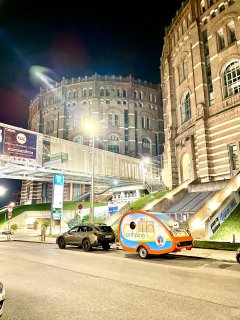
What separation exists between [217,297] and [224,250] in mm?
8245

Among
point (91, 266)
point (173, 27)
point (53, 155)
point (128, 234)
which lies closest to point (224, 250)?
point (128, 234)

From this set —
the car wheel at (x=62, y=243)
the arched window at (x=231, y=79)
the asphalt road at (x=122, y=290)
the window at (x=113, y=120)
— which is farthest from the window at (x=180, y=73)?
the asphalt road at (x=122, y=290)

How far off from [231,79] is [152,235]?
23.6 metres

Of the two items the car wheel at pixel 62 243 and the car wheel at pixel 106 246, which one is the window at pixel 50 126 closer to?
the car wheel at pixel 62 243

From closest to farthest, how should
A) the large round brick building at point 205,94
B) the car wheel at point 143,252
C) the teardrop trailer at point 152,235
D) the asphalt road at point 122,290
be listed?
the asphalt road at point 122,290
the teardrop trailer at point 152,235
the car wheel at point 143,252
the large round brick building at point 205,94

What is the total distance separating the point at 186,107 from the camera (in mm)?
35344

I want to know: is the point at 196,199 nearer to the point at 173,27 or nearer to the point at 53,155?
the point at 53,155

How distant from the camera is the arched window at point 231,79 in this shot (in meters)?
28.2

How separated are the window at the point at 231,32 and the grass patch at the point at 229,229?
21349 millimetres

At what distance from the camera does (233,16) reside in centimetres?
2922

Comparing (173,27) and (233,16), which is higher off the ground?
(173,27)

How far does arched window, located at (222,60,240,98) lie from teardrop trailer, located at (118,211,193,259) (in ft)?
70.4

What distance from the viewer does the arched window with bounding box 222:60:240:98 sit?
28.2 m

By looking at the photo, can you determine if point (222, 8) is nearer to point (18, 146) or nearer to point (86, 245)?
point (18, 146)
